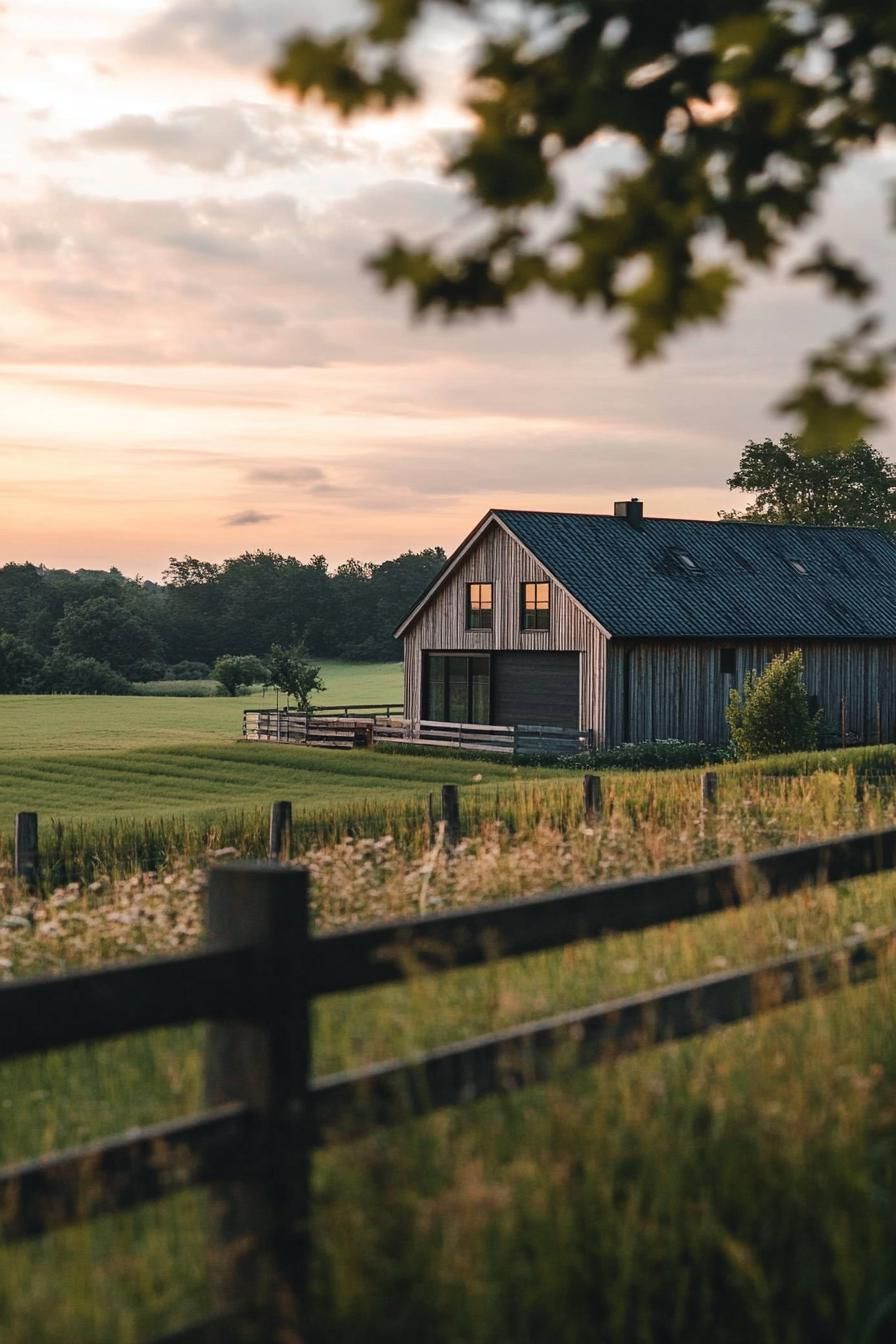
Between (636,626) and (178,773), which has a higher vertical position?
(636,626)

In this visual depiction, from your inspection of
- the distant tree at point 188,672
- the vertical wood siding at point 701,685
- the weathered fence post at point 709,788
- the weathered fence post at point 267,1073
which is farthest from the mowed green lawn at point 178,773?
the distant tree at point 188,672

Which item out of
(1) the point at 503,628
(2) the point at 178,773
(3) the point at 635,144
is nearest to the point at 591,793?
(3) the point at 635,144

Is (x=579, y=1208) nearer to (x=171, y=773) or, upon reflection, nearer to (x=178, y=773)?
(x=178, y=773)

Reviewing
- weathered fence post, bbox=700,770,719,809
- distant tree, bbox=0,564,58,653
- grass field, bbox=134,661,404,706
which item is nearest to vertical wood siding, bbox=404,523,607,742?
weathered fence post, bbox=700,770,719,809

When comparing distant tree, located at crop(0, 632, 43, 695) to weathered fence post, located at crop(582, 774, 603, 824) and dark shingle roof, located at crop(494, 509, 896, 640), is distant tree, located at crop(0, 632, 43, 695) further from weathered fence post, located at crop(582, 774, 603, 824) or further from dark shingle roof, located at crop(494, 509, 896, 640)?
weathered fence post, located at crop(582, 774, 603, 824)

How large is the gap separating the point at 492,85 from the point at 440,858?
8.27 m

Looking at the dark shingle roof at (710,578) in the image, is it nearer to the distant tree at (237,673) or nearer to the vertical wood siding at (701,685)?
the vertical wood siding at (701,685)

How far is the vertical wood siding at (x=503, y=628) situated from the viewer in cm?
4509

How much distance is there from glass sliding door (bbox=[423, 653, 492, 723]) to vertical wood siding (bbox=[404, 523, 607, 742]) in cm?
36

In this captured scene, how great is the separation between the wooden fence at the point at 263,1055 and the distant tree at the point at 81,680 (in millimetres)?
108285

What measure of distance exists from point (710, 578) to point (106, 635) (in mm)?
87715

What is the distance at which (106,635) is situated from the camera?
12812cm

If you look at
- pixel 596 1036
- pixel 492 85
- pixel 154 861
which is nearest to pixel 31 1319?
pixel 596 1036

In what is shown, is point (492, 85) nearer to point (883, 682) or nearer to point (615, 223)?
point (615, 223)
